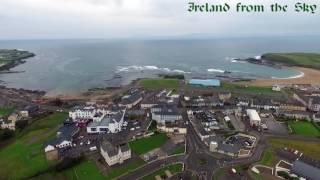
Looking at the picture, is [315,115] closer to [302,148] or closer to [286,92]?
[302,148]

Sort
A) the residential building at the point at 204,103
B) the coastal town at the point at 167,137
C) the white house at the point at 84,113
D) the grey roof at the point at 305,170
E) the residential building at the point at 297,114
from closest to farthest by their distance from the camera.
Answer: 1. the grey roof at the point at 305,170
2. the coastal town at the point at 167,137
3. the residential building at the point at 297,114
4. the white house at the point at 84,113
5. the residential building at the point at 204,103

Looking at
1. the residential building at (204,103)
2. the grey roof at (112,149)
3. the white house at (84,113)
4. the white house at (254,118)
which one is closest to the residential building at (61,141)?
the white house at (84,113)

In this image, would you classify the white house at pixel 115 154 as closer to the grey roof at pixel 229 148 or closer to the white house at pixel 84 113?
the grey roof at pixel 229 148

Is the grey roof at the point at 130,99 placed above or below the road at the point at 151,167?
above

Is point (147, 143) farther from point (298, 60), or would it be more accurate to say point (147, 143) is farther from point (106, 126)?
point (298, 60)

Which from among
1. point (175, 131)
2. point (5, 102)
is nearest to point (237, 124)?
point (175, 131)

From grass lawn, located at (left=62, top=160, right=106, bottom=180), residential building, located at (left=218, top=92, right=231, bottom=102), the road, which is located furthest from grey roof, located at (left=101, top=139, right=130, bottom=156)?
residential building, located at (left=218, top=92, right=231, bottom=102)
